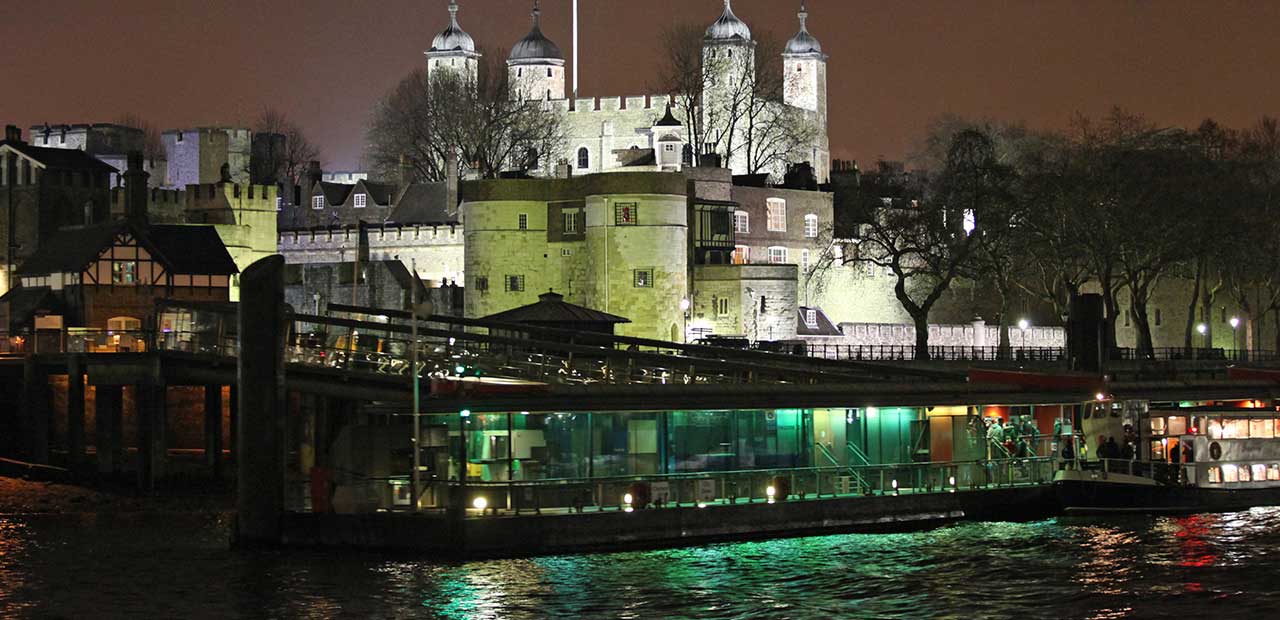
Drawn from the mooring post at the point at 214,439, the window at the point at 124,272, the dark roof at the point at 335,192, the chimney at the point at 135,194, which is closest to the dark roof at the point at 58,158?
the chimney at the point at 135,194

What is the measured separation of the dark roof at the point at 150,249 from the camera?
8825 centimetres

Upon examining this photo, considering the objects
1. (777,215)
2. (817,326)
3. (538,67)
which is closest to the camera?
(817,326)

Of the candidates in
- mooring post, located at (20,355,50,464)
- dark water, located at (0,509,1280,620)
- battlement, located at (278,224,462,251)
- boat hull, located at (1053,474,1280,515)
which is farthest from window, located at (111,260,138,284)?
boat hull, located at (1053,474,1280,515)

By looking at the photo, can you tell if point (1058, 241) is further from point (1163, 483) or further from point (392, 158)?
point (392, 158)

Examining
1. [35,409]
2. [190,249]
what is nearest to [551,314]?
[35,409]

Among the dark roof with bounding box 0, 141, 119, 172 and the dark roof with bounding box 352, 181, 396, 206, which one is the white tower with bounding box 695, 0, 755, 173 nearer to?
the dark roof with bounding box 352, 181, 396, 206

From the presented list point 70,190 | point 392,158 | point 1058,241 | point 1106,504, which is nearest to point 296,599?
point 1106,504

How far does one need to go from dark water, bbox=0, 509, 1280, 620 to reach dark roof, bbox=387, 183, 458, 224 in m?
67.5

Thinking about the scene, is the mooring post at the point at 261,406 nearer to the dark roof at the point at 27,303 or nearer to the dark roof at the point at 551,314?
the dark roof at the point at 551,314

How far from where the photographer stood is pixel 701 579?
4316 centimetres

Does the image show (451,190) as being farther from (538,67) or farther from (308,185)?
(538,67)

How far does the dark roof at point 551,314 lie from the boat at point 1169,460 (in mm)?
23906

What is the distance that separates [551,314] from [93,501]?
2234 centimetres

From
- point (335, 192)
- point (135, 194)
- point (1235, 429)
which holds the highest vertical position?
point (335, 192)
